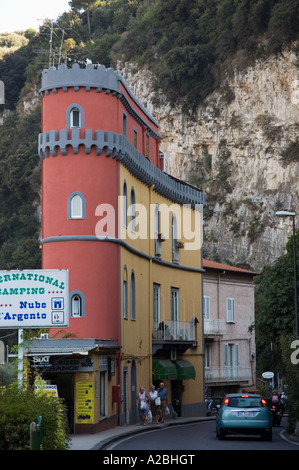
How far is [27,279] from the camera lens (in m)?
22.6

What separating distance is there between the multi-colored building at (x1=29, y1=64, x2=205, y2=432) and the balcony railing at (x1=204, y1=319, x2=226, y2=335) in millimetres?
14202

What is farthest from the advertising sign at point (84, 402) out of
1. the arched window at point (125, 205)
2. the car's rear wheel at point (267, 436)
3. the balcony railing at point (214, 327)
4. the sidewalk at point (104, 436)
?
the balcony railing at point (214, 327)

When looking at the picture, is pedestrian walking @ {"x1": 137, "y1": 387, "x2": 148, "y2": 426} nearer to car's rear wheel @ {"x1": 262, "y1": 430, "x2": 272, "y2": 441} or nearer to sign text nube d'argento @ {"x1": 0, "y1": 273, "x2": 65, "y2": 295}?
car's rear wheel @ {"x1": 262, "y1": 430, "x2": 272, "y2": 441}

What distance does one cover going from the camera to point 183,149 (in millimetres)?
78062

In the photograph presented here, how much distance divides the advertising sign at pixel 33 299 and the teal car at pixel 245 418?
5.74 metres

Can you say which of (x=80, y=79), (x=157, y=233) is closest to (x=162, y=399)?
(x=157, y=233)

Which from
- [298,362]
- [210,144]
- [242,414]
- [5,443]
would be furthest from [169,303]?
[210,144]

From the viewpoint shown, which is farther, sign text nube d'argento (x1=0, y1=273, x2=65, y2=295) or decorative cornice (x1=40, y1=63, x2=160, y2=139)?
decorative cornice (x1=40, y1=63, x2=160, y2=139)

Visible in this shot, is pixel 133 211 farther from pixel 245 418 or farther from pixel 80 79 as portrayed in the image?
pixel 245 418

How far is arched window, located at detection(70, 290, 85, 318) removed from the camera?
102ft

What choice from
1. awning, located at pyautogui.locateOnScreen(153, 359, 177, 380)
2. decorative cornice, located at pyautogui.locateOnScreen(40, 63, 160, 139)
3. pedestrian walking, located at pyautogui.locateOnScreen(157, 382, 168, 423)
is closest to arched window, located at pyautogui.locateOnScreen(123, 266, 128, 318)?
pedestrian walking, located at pyautogui.locateOnScreen(157, 382, 168, 423)

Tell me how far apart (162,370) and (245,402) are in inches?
520

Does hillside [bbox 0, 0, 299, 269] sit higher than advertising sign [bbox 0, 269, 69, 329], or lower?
higher
